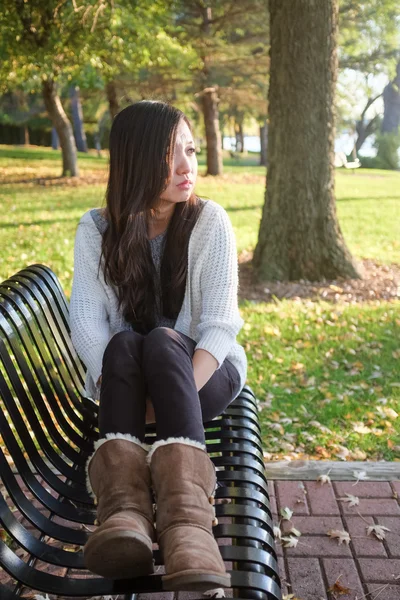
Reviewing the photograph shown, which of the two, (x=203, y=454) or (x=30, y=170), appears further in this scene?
(x=30, y=170)

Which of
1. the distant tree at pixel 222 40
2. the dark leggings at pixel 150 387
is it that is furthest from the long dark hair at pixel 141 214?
the distant tree at pixel 222 40

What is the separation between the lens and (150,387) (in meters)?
2.17

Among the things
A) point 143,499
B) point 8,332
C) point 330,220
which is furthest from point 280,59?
point 143,499

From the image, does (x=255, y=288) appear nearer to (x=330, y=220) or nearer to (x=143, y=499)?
(x=330, y=220)

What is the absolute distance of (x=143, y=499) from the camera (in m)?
1.96

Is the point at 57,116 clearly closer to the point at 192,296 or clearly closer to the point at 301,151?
the point at 301,151

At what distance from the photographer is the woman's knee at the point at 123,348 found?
225cm

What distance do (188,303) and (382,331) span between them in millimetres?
3228

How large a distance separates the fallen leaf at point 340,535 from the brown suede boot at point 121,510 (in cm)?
119

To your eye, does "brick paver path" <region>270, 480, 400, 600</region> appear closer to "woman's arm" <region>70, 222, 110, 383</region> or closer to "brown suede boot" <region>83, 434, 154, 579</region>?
"brown suede boot" <region>83, 434, 154, 579</region>

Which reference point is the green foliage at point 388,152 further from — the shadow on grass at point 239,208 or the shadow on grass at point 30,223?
the shadow on grass at point 30,223

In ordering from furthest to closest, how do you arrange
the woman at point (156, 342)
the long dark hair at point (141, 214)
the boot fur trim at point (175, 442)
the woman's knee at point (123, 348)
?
the long dark hair at point (141, 214) < the woman's knee at point (123, 348) < the boot fur trim at point (175, 442) < the woman at point (156, 342)

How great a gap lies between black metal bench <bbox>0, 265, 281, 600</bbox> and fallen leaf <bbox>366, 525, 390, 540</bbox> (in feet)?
2.23

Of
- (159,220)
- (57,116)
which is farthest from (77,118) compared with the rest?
(159,220)
